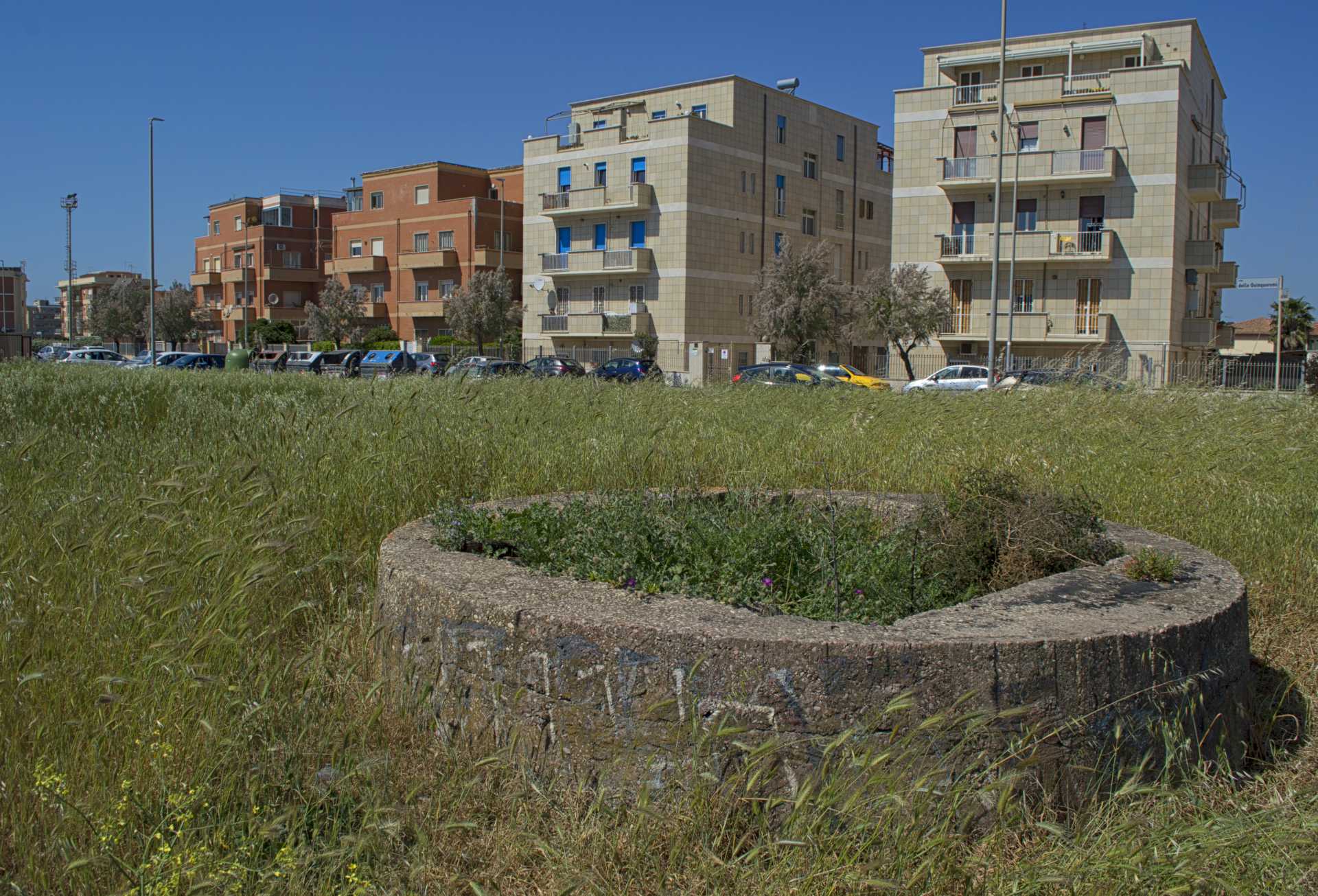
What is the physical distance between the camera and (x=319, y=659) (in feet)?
12.6

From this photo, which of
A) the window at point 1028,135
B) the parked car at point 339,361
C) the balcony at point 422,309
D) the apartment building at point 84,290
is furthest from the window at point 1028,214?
the apartment building at point 84,290

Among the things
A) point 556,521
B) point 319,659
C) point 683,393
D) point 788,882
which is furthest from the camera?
point 683,393

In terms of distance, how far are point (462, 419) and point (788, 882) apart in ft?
18.8

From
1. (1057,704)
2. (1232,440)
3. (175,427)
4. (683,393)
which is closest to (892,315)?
(683,393)

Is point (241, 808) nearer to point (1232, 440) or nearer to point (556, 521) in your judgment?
point (556, 521)

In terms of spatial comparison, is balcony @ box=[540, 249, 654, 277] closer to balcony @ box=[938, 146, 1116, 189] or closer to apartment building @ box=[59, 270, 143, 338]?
balcony @ box=[938, 146, 1116, 189]

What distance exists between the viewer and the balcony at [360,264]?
64625mm

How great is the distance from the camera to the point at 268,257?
74.9 m

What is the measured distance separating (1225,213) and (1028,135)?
11394 millimetres

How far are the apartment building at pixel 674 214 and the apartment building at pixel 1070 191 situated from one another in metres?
8.83

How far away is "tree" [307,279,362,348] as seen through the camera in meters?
64.1

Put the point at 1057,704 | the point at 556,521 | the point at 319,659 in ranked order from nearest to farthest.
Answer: the point at 1057,704
the point at 319,659
the point at 556,521

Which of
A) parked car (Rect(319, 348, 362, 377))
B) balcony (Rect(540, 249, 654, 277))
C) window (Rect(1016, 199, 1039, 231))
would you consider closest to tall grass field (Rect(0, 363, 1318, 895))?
parked car (Rect(319, 348, 362, 377))

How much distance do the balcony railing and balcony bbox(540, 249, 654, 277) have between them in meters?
14.9
